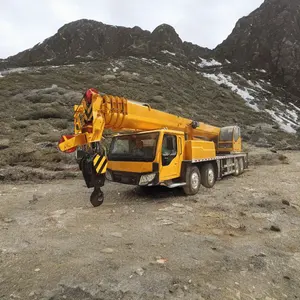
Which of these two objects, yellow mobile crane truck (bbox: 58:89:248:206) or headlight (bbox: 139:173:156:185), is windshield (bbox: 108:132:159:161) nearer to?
yellow mobile crane truck (bbox: 58:89:248:206)

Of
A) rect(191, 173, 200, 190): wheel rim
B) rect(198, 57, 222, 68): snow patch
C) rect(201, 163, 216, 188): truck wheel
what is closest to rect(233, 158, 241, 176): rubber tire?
rect(201, 163, 216, 188): truck wheel

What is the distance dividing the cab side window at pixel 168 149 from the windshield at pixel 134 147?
0.36 metres

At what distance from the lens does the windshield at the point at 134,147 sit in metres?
9.05

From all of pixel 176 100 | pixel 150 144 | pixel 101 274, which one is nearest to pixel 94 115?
pixel 150 144

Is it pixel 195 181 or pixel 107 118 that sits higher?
pixel 107 118

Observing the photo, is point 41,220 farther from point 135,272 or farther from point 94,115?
point 135,272

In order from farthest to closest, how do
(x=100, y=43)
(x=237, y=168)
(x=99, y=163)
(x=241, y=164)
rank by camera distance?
(x=100, y=43) < (x=241, y=164) < (x=237, y=168) < (x=99, y=163)

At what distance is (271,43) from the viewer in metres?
72.6

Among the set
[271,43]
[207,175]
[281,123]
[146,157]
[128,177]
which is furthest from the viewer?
[271,43]

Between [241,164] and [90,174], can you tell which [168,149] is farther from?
[241,164]

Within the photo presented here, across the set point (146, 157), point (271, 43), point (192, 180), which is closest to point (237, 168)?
point (192, 180)

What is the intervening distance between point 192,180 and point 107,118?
154 inches

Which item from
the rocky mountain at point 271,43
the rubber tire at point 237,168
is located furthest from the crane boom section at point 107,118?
the rocky mountain at point 271,43

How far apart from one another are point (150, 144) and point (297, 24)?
79849 mm
